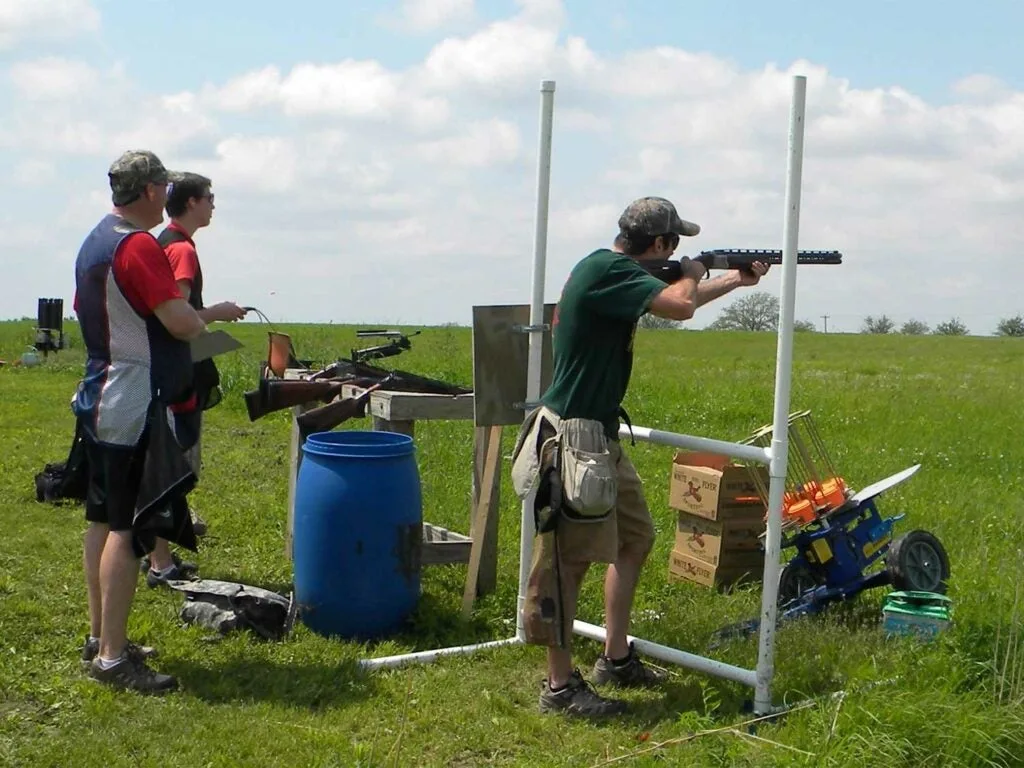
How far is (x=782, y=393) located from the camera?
4680 millimetres

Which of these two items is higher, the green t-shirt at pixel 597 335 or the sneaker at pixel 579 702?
the green t-shirt at pixel 597 335

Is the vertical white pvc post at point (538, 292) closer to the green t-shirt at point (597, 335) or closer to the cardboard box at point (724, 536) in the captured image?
the green t-shirt at point (597, 335)

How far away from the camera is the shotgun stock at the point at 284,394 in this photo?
672 cm

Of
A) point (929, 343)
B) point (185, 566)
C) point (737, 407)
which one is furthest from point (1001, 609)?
point (929, 343)

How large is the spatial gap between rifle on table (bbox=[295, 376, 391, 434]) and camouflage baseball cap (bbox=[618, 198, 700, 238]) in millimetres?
2247

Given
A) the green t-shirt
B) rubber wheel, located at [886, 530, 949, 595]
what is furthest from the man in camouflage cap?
rubber wheel, located at [886, 530, 949, 595]

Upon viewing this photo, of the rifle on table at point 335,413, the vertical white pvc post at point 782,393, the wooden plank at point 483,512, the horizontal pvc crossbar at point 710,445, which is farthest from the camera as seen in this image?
the rifle on table at point 335,413

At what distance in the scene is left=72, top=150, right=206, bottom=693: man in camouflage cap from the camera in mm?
4879

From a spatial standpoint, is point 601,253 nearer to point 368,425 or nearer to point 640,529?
point 640,529

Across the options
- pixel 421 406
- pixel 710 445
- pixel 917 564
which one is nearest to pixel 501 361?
pixel 421 406

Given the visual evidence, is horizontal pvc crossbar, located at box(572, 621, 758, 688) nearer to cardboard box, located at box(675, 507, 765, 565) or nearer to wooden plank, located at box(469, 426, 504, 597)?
wooden plank, located at box(469, 426, 504, 597)

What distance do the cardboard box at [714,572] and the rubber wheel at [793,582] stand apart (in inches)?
22.2

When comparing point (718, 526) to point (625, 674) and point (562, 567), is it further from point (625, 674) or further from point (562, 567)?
point (562, 567)

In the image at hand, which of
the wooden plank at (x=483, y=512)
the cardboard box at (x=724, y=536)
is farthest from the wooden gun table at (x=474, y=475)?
the cardboard box at (x=724, y=536)
